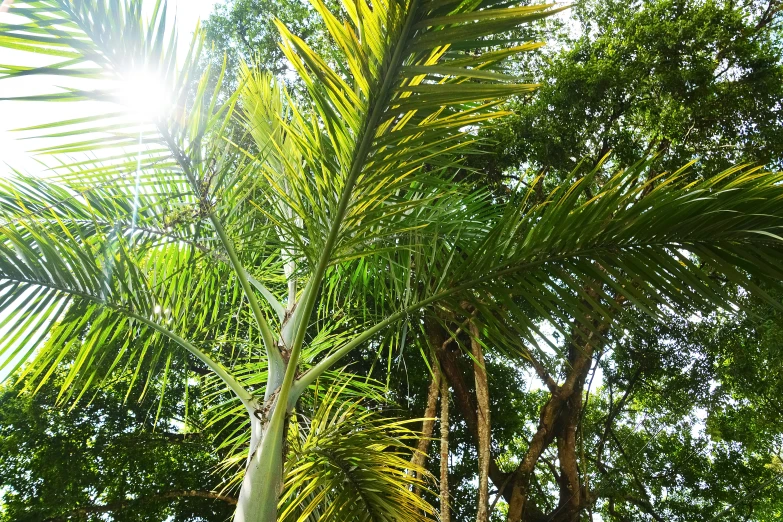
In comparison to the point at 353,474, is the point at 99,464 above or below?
above

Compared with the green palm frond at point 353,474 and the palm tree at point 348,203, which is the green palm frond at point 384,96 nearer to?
the palm tree at point 348,203

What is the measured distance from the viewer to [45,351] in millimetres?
1723

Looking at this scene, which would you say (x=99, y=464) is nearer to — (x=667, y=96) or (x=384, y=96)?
(x=384, y=96)

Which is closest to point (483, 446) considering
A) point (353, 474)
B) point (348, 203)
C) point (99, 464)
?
point (353, 474)

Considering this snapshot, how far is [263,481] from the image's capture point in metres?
1.45

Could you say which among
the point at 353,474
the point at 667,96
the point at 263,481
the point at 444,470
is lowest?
the point at 263,481

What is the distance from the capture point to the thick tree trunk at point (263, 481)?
4.66 ft

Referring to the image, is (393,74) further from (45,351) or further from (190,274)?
(45,351)

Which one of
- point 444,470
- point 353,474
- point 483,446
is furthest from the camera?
point 483,446

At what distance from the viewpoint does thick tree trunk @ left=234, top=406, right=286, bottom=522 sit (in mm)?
1420

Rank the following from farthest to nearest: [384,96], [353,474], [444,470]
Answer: [444,470] < [353,474] < [384,96]

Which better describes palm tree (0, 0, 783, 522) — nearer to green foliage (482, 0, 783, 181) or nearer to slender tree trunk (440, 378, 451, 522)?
slender tree trunk (440, 378, 451, 522)

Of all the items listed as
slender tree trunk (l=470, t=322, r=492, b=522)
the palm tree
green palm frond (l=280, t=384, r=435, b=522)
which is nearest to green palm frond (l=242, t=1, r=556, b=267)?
the palm tree

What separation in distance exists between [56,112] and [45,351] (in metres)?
0.77
